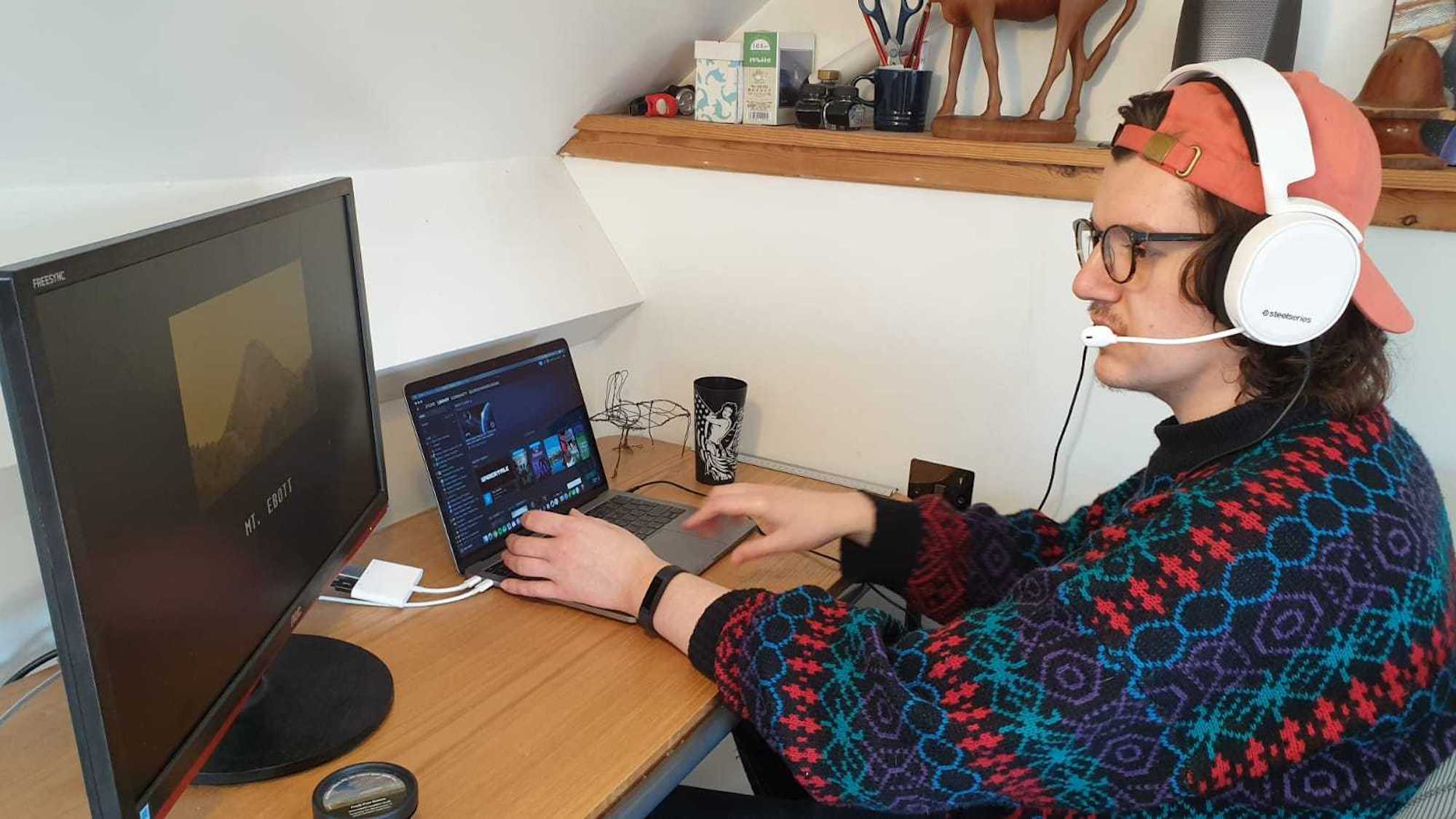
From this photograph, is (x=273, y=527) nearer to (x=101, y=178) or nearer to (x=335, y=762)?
(x=335, y=762)

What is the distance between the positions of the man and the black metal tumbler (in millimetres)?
566

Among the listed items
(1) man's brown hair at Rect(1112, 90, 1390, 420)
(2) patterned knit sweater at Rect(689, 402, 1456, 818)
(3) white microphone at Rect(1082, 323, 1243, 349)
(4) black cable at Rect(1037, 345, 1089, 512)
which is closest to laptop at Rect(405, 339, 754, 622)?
(2) patterned knit sweater at Rect(689, 402, 1456, 818)

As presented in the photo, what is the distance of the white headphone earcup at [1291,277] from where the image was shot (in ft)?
3.03

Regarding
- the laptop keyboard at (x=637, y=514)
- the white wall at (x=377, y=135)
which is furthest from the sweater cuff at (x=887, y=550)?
the white wall at (x=377, y=135)

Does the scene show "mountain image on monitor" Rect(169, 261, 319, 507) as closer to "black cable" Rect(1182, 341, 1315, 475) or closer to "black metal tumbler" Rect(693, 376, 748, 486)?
"black metal tumbler" Rect(693, 376, 748, 486)

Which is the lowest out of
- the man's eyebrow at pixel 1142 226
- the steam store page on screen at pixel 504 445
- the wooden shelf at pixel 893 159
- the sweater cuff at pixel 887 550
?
the sweater cuff at pixel 887 550

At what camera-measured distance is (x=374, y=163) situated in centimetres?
153

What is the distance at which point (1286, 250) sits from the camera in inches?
36.2

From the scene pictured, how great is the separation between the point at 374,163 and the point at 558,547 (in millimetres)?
619

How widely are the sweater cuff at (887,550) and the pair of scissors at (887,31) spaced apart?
2.43ft

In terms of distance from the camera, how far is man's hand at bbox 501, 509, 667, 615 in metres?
1.25

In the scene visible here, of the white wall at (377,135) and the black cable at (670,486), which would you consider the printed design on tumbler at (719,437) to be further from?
the white wall at (377,135)

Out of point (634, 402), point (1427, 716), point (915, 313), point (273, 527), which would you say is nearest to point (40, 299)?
point (273, 527)

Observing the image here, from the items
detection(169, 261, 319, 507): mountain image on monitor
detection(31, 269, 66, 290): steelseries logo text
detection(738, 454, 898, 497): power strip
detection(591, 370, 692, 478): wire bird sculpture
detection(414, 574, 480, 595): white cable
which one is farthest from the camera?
detection(591, 370, 692, 478): wire bird sculpture
